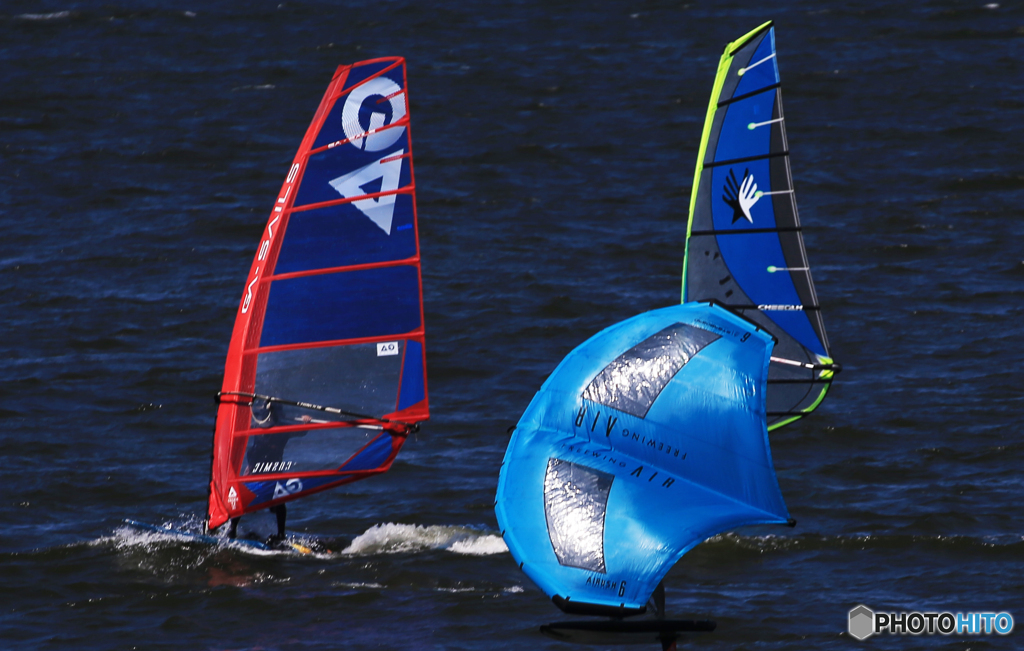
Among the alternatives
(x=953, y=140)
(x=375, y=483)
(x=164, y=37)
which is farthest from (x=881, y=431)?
(x=164, y=37)

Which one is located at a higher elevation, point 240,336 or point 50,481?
point 240,336

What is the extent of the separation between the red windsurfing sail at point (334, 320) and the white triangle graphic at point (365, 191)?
0.01 metres

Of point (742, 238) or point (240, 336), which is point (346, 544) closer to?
point (240, 336)

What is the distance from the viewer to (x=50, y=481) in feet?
72.0

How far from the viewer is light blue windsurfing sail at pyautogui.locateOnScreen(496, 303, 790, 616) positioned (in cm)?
1259

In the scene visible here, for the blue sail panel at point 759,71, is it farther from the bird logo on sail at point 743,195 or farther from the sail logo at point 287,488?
the sail logo at point 287,488

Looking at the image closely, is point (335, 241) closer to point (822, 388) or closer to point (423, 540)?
point (423, 540)

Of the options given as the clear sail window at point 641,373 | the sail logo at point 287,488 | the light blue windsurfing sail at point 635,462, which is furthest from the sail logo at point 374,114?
the clear sail window at point 641,373

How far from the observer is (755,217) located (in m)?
18.0

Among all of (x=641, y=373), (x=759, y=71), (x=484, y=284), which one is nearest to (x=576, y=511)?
(x=641, y=373)

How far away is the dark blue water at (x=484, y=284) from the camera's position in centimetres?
1781

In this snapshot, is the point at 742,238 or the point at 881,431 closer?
the point at 742,238

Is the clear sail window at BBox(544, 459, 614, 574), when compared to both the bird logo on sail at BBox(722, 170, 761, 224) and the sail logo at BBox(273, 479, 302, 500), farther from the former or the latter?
the sail logo at BBox(273, 479, 302, 500)

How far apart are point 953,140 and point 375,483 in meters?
21.2
